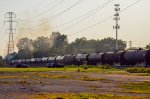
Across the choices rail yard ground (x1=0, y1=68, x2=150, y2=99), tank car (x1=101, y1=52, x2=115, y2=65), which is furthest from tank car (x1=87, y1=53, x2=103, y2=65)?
rail yard ground (x1=0, y1=68, x2=150, y2=99)

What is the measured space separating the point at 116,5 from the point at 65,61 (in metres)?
24.0

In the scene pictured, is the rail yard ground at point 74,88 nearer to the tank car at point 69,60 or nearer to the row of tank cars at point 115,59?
the row of tank cars at point 115,59

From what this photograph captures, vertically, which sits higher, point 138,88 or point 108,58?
point 108,58

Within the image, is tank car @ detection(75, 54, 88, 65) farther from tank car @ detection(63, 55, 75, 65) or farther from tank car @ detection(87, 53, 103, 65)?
tank car @ detection(63, 55, 75, 65)

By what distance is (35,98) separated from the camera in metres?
15.7

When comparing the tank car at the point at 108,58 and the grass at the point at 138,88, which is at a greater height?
the tank car at the point at 108,58

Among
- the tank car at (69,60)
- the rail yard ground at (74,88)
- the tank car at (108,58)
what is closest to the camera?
the rail yard ground at (74,88)

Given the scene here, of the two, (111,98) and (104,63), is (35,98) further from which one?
(104,63)

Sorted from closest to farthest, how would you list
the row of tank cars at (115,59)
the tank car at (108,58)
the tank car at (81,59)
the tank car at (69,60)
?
the row of tank cars at (115,59), the tank car at (108,58), the tank car at (81,59), the tank car at (69,60)


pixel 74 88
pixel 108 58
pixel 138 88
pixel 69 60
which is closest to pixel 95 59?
pixel 108 58

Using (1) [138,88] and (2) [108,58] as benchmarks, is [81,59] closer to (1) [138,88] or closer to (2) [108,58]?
(2) [108,58]

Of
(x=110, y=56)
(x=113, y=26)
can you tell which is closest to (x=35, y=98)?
(x=110, y=56)

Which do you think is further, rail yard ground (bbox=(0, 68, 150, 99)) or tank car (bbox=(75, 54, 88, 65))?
tank car (bbox=(75, 54, 88, 65))

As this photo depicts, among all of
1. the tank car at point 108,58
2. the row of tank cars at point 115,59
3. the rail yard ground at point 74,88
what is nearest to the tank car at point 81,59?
the row of tank cars at point 115,59
